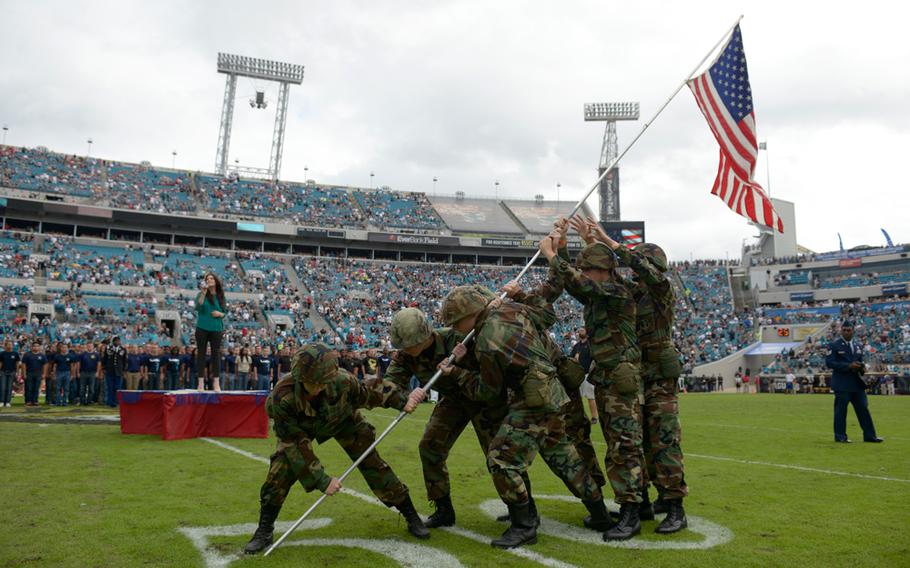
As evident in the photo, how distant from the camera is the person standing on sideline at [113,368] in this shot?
732 inches

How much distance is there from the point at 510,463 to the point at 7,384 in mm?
17796

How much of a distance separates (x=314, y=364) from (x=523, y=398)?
163cm

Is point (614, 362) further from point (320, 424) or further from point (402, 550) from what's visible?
point (320, 424)

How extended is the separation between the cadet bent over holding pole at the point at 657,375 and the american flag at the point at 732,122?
3.76 meters

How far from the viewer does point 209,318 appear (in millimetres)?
10133

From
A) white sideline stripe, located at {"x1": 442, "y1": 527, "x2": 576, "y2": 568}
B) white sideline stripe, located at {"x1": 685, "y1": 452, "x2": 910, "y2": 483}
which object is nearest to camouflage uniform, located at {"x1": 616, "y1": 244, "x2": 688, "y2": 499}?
white sideline stripe, located at {"x1": 442, "y1": 527, "x2": 576, "y2": 568}

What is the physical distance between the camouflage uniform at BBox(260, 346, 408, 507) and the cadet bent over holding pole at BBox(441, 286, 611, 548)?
75cm

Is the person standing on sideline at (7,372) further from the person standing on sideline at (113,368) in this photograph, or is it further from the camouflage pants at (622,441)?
the camouflage pants at (622,441)

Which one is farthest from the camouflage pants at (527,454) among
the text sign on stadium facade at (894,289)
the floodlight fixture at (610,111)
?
the floodlight fixture at (610,111)

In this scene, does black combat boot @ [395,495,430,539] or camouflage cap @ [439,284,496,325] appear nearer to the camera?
black combat boot @ [395,495,430,539]

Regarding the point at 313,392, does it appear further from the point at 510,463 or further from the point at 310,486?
the point at 510,463

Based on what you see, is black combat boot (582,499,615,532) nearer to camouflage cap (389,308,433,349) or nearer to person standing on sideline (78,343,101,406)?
camouflage cap (389,308,433,349)

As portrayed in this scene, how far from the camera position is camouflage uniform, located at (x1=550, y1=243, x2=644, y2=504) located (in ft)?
17.0

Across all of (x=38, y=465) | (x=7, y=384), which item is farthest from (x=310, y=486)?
(x=7, y=384)
